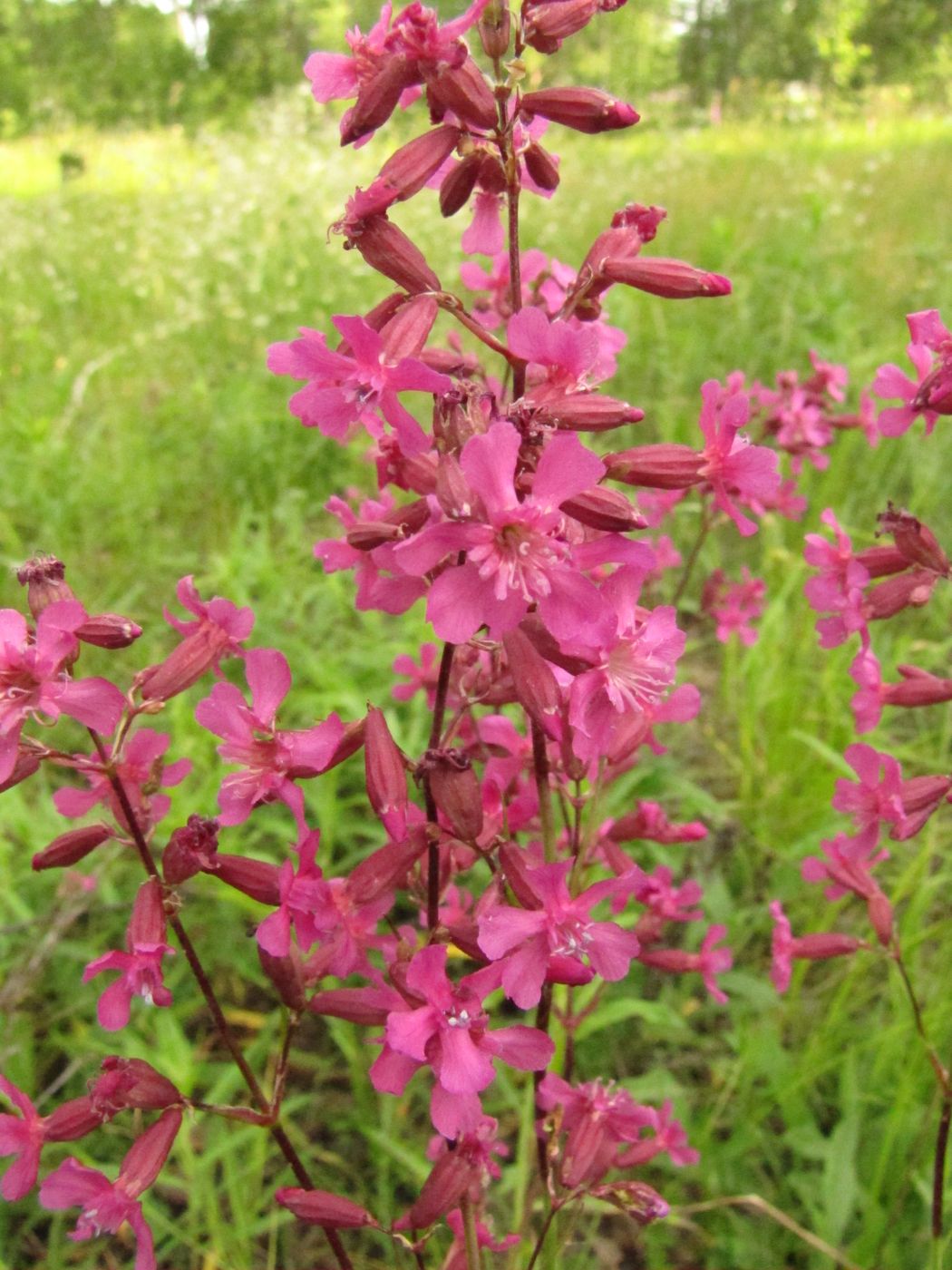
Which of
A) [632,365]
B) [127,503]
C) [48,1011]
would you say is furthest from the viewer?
[632,365]

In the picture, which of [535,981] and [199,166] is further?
[199,166]

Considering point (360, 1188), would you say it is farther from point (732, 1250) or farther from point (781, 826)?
point (781, 826)

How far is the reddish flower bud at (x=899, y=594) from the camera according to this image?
4.64 ft

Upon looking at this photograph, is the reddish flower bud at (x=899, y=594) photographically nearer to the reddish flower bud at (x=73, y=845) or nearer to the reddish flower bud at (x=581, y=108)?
the reddish flower bud at (x=581, y=108)

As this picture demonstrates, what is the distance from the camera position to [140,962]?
3.58ft

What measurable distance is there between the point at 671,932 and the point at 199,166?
29.6ft

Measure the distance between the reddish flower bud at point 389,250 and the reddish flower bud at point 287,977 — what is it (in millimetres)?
760

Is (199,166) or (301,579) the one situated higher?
(199,166)

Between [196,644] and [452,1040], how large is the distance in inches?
21.4

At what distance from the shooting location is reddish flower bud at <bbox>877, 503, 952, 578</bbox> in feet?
4.55

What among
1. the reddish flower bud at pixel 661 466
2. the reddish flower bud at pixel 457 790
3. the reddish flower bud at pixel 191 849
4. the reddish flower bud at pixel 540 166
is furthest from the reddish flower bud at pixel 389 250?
the reddish flower bud at pixel 191 849

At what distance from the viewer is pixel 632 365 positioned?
479cm

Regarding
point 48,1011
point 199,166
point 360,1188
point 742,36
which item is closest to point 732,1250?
point 360,1188

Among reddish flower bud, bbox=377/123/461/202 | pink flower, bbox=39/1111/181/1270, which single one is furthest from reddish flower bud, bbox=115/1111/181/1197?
reddish flower bud, bbox=377/123/461/202
